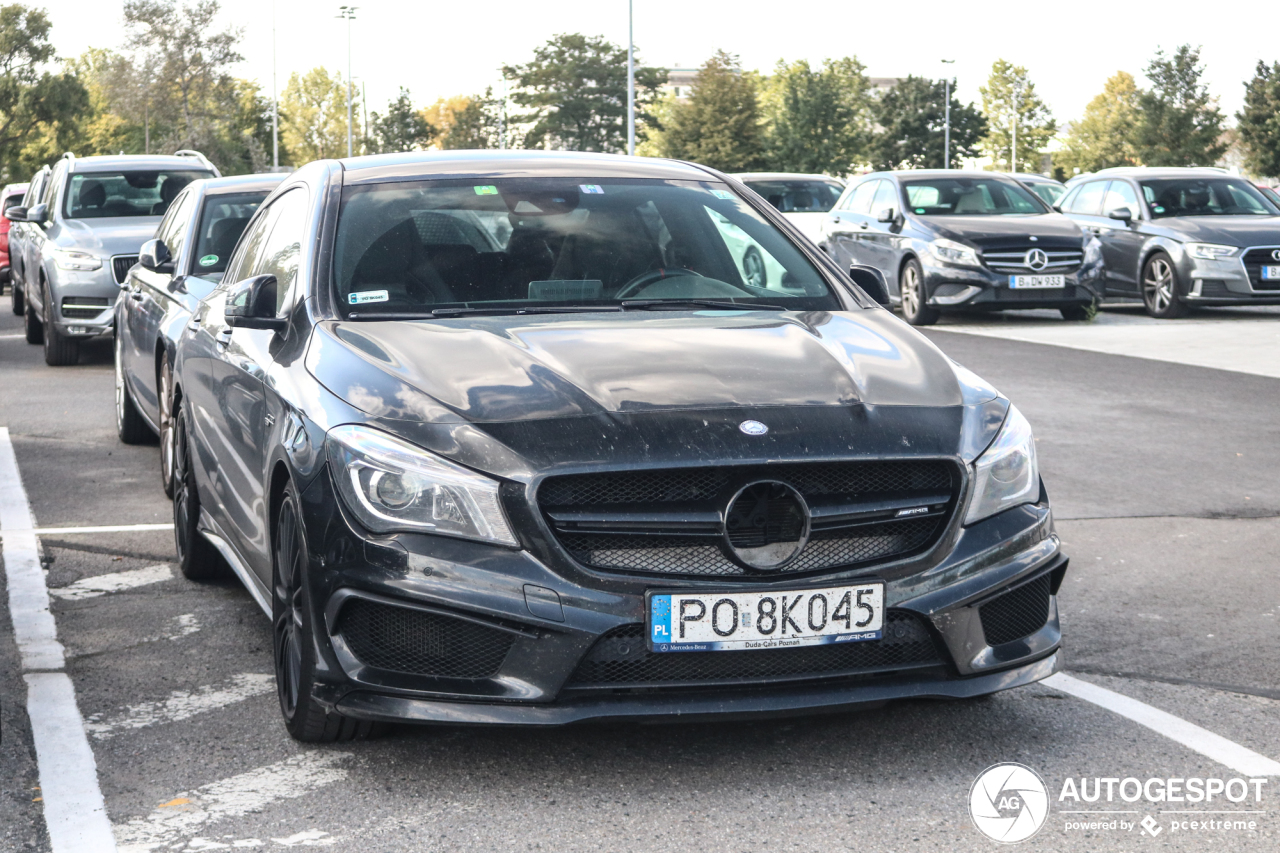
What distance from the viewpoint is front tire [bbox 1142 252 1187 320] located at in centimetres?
1781

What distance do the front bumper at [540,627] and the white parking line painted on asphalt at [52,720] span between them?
0.58 metres

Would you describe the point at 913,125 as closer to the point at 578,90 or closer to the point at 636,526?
the point at 578,90

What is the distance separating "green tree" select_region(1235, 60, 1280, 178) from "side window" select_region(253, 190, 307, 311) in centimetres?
6731

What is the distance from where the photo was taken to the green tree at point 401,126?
4006 inches

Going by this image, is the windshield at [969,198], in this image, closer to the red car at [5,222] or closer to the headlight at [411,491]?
the red car at [5,222]

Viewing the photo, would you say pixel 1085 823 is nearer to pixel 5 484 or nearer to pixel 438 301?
pixel 438 301

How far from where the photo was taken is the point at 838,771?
3918 mm

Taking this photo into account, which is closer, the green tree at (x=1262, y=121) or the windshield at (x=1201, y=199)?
the windshield at (x=1201, y=199)

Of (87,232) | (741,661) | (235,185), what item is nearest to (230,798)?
(741,661)

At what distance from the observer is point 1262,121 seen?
67562 millimetres

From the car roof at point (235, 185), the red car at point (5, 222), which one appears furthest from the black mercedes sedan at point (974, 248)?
the red car at point (5, 222)

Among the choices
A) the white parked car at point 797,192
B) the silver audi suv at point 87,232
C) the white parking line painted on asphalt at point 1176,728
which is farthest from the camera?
the white parked car at point 797,192

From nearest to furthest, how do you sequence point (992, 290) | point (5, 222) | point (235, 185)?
point (235, 185), point (992, 290), point (5, 222)

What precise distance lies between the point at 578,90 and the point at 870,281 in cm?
10839
